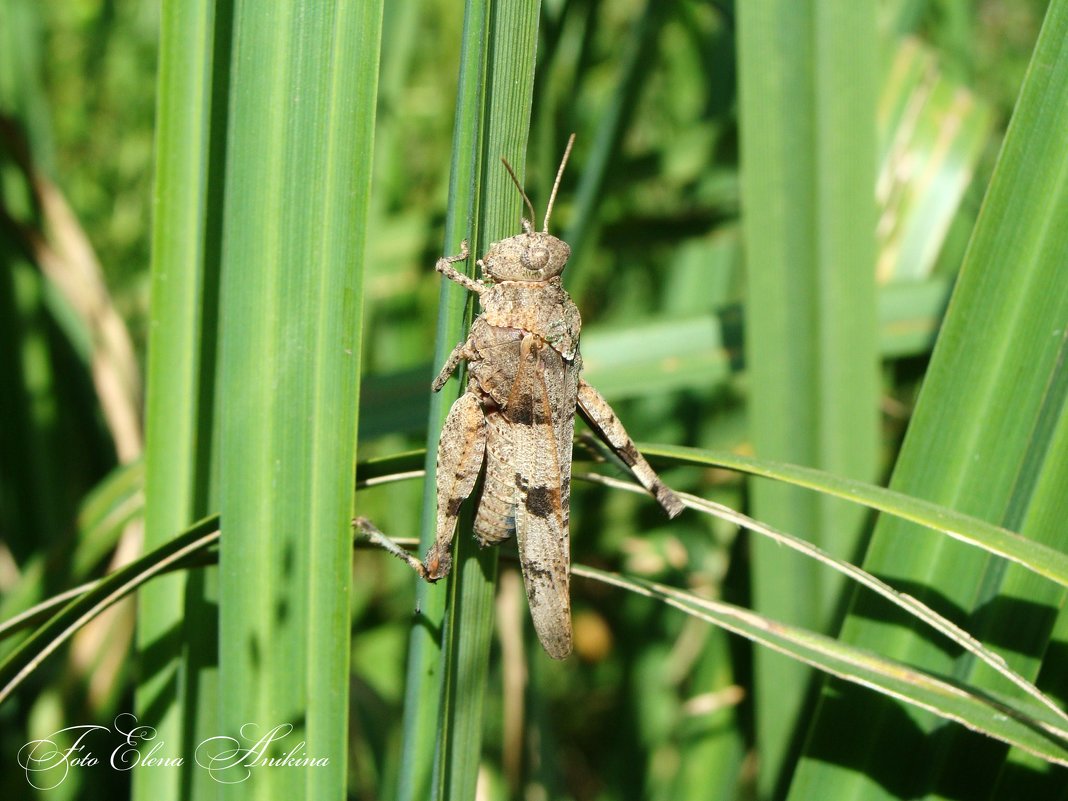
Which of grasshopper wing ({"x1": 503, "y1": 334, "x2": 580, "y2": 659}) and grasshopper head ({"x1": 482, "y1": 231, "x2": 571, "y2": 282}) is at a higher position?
grasshopper head ({"x1": 482, "y1": 231, "x2": 571, "y2": 282})

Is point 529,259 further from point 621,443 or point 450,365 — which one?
point 450,365

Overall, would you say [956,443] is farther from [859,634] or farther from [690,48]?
[690,48]

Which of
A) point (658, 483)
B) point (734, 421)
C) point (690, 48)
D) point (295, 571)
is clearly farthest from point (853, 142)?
point (690, 48)

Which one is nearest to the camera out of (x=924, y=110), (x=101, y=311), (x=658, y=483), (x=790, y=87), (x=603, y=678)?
(x=658, y=483)

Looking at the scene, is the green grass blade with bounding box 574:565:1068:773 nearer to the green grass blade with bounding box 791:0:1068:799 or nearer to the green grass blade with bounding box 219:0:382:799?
the green grass blade with bounding box 791:0:1068:799

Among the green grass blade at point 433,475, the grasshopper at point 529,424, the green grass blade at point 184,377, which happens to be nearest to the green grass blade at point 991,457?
the grasshopper at point 529,424

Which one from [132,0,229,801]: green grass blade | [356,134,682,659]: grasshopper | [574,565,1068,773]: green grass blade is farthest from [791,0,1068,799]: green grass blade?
[132,0,229,801]: green grass blade
